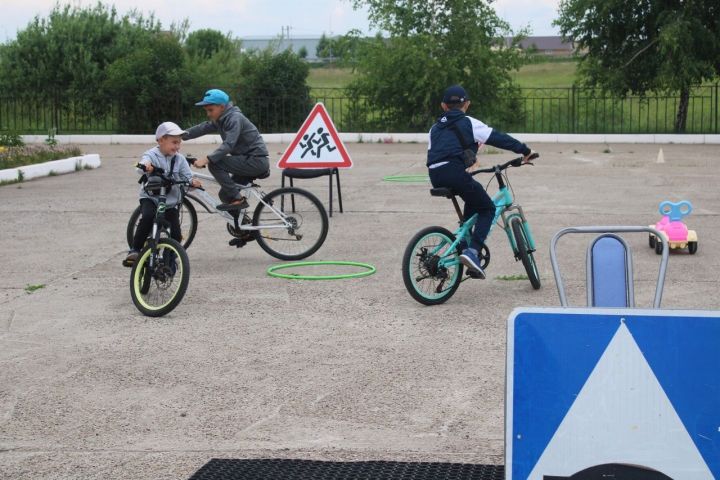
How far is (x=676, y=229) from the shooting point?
10719mm

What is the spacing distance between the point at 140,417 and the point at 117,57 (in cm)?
3113

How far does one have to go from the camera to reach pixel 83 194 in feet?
55.9

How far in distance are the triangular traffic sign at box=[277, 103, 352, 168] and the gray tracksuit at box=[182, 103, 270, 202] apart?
2648mm

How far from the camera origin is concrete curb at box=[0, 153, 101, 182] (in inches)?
741

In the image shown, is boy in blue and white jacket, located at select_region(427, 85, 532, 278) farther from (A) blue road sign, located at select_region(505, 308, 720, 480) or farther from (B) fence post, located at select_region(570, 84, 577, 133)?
(B) fence post, located at select_region(570, 84, 577, 133)

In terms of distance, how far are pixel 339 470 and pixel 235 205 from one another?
19.1ft

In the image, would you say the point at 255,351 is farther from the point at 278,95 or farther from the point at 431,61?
the point at 278,95

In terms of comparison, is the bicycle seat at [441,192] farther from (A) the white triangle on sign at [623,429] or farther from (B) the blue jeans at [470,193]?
(A) the white triangle on sign at [623,429]

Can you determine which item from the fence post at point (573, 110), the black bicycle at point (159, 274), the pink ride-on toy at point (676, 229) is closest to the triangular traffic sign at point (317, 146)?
the pink ride-on toy at point (676, 229)

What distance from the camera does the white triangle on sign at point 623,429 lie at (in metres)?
3.33

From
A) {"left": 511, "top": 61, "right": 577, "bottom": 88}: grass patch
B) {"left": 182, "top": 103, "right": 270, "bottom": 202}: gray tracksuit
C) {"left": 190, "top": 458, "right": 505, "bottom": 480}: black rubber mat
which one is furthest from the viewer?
{"left": 511, "top": 61, "right": 577, "bottom": 88}: grass patch

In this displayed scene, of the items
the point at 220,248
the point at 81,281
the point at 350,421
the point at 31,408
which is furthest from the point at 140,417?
the point at 220,248

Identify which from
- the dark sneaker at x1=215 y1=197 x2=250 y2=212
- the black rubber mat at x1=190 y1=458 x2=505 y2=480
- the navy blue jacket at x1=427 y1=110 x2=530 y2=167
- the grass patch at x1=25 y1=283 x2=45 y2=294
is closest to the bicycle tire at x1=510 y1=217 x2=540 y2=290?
the navy blue jacket at x1=427 y1=110 x2=530 y2=167

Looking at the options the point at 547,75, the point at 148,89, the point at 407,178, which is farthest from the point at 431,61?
the point at 547,75
